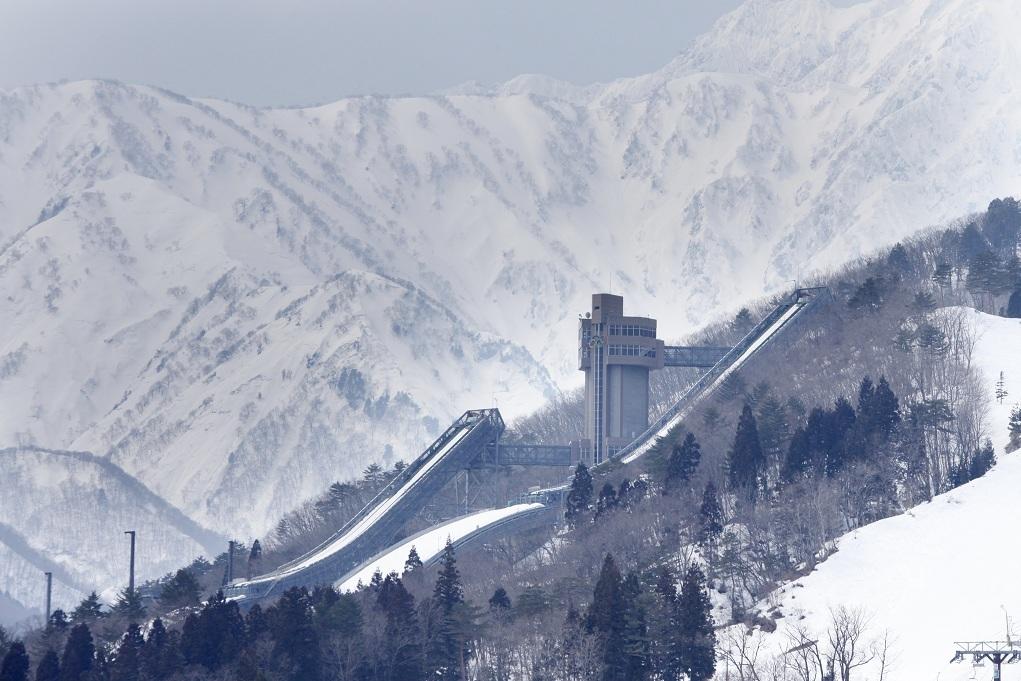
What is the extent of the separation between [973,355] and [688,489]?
81.1 ft

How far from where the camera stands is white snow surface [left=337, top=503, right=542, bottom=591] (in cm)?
17375

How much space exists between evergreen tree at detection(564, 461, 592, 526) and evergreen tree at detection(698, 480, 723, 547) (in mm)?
19590

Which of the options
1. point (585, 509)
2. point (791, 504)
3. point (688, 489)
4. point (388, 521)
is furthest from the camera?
point (388, 521)

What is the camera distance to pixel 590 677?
4695 inches

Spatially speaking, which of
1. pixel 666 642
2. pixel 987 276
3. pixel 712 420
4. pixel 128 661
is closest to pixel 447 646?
pixel 666 642

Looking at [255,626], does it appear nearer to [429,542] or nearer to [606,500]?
[606,500]

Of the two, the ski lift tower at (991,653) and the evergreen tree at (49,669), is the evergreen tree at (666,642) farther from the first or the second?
the evergreen tree at (49,669)

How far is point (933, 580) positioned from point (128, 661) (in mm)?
39067

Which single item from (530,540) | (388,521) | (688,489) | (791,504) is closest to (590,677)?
(791,504)

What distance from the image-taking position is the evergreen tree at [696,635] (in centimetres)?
12012

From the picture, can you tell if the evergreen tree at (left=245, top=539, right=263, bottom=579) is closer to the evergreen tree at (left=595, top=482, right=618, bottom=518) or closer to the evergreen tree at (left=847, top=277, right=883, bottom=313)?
the evergreen tree at (left=595, top=482, right=618, bottom=518)

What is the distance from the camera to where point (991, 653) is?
10569 centimetres

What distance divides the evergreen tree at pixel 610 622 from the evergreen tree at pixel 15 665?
27.2 meters

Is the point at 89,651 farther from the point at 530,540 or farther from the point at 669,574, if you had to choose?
the point at 530,540
